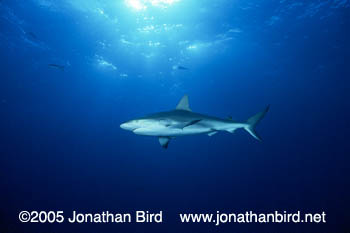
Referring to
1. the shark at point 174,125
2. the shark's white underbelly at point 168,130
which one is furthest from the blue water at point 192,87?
the shark's white underbelly at point 168,130

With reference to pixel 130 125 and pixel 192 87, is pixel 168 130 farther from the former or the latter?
pixel 192 87

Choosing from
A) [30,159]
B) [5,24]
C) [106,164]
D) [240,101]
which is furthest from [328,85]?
[30,159]

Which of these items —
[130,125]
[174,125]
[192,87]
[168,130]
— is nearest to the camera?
[130,125]

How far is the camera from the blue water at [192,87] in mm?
15656

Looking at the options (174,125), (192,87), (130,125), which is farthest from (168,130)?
(192,87)

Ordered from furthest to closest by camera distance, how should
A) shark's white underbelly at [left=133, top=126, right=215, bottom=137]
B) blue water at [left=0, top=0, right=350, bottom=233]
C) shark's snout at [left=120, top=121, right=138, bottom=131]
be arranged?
blue water at [left=0, top=0, right=350, bottom=233] → shark's white underbelly at [left=133, top=126, right=215, bottom=137] → shark's snout at [left=120, top=121, right=138, bottom=131]

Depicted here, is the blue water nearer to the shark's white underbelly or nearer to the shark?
the shark

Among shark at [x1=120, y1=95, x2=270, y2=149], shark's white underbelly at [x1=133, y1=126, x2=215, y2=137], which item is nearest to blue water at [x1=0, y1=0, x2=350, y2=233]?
shark at [x1=120, y1=95, x2=270, y2=149]

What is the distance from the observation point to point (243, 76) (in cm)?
2722

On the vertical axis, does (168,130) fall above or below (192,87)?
below

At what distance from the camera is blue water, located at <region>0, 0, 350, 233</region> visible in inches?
616

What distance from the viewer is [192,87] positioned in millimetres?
29344

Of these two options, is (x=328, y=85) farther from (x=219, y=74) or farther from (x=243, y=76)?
(x=219, y=74)

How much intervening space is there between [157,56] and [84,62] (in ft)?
27.4
